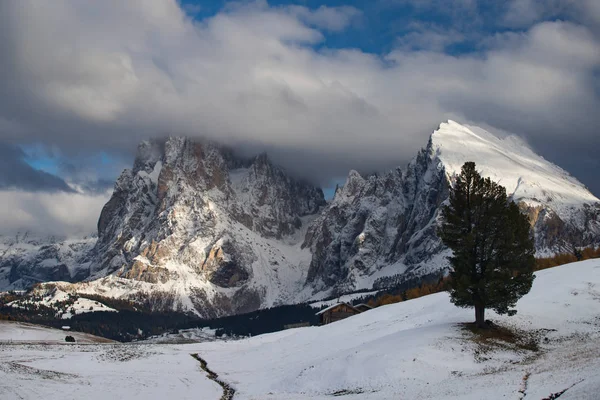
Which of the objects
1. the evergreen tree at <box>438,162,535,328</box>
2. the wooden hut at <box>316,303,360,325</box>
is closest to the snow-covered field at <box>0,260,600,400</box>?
the evergreen tree at <box>438,162,535,328</box>

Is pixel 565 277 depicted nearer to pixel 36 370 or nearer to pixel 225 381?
pixel 225 381

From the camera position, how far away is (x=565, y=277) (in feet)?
251

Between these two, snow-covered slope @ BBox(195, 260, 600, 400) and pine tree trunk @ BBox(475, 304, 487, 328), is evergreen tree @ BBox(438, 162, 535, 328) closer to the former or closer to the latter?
pine tree trunk @ BBox(475, 304, 487, 328)

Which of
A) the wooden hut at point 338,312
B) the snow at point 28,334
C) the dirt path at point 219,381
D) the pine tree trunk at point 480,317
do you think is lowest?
the snow at point 28,334

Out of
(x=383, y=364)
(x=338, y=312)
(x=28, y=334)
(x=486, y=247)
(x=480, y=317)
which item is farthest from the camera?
(x=338, y=312)

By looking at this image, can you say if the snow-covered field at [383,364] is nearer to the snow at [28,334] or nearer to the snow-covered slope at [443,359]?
the snow-covered slope at [443,359]

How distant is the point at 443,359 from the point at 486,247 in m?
13.0

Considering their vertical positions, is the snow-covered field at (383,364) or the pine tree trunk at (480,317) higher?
the pine tree trunk at (480,317)

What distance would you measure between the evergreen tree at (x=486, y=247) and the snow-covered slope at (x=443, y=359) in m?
3.65

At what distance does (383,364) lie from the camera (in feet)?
152

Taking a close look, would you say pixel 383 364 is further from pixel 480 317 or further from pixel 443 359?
pixel 480 317

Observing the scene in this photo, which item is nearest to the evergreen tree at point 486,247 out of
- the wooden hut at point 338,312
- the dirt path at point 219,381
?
the dirt path at point 219,381

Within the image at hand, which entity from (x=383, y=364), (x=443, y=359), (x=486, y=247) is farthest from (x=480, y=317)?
(x=383, y=364)

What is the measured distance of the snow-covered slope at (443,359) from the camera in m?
38.3
